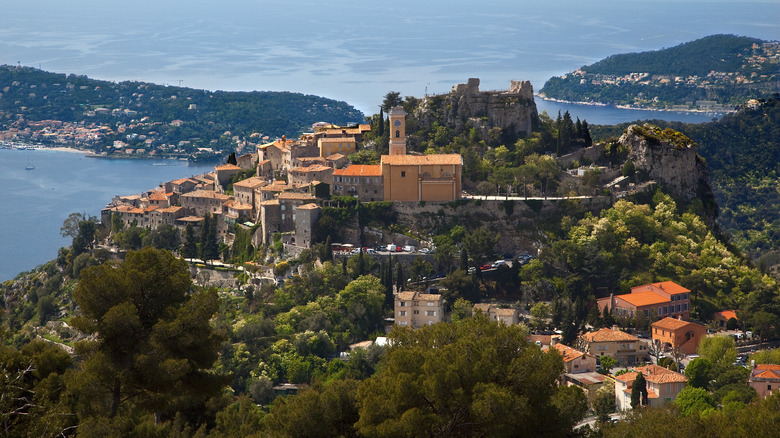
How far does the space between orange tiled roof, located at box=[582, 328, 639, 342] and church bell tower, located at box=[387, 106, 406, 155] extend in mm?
15510

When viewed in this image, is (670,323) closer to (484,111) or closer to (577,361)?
(577,361)

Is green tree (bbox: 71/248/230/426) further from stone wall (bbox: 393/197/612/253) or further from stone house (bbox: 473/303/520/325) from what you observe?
stone wall (bbox: 393/197/612/253)

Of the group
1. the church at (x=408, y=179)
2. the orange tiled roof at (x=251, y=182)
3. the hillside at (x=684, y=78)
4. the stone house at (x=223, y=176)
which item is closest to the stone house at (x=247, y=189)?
the orange tiled roof at (x=251, y=182)

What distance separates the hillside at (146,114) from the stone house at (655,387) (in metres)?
78.8

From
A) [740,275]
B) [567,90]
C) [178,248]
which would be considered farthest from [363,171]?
[567,90]

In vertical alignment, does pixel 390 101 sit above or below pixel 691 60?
below

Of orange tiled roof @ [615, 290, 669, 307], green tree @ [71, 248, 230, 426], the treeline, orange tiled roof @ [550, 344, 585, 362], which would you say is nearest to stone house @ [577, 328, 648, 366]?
orange tiled roof @ [550, 344, 585, 362]

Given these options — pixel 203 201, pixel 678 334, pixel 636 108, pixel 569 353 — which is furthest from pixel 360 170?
pixel 636 108

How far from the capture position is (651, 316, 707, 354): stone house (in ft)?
142

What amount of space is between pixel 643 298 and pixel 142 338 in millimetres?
28947

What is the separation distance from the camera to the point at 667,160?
174 ft

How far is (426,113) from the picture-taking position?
5747cm

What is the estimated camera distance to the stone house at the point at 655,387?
3758 cm

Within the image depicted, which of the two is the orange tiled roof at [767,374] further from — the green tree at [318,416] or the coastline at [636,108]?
the coastline at [636,108]
